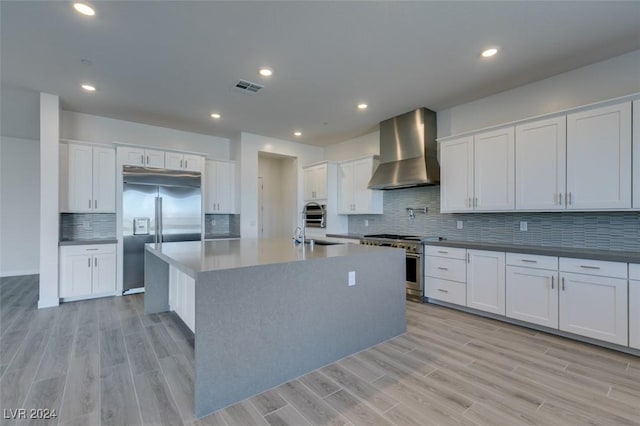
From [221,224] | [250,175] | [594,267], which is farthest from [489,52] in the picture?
[221,224]

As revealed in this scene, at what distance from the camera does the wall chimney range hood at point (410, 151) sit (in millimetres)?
4312

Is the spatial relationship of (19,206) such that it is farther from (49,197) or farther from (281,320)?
(281,320)

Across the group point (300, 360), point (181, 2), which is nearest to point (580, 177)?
point (300, 360)

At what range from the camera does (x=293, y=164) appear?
22.0 ft

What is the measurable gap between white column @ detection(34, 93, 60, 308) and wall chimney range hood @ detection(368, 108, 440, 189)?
15.4 feet

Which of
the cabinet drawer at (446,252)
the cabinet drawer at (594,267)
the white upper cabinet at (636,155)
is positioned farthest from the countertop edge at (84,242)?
the white upper cabinet at (636,155)

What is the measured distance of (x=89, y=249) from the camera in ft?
13.9

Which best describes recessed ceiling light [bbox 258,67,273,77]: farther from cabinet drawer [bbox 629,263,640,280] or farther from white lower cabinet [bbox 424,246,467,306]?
cabinet drawer [bbox 629,263,640,280]

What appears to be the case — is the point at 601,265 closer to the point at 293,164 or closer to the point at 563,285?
the point at 563,285

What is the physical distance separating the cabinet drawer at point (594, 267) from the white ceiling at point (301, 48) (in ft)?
6.78

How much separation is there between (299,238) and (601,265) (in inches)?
117

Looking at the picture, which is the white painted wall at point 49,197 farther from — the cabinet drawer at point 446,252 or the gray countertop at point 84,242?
the cabinet drawer at point 446,252

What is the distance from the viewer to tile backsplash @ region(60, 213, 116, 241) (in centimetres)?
460

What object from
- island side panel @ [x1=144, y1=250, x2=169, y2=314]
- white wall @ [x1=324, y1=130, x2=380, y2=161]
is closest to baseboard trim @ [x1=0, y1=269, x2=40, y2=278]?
island side panel @ [x1=144, y1=250, x2=169, y2=314]
